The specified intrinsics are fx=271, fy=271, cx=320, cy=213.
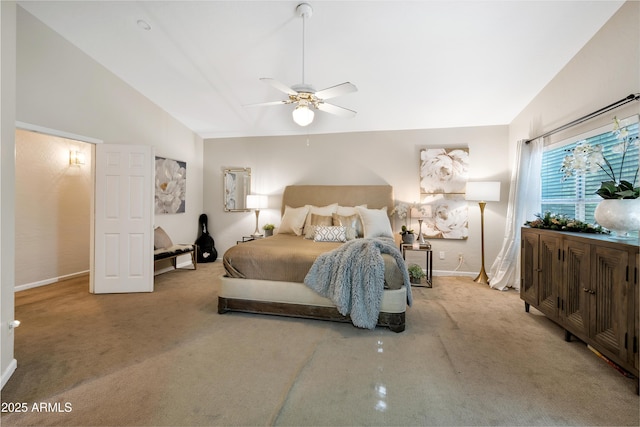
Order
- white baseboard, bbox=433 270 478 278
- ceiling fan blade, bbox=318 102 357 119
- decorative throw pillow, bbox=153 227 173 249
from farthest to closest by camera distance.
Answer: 1. white baseboard, bbox=433 270 478 278
2. decorative throw pillow, bbox=153 227 173 249
3. ceiling fan blade, bbox=318 102 357 119

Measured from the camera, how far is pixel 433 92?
147 inches

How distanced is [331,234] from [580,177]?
9.55ft

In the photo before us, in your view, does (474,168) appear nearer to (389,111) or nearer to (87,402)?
(389,111)

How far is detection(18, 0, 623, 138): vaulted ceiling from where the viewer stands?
256 cm

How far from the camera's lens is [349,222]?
4.04m

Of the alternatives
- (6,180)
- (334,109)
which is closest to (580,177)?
(334,109)

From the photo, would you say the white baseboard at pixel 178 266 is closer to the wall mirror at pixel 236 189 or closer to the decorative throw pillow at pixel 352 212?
the wall mirror at pixel 236 189

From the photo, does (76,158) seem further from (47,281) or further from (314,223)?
(314,223)

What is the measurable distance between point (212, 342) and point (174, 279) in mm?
2373

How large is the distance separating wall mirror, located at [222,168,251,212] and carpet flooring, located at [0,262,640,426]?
277 cm

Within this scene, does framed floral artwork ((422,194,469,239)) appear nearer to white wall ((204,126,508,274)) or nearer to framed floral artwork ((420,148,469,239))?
framed floral artwork ((420,148,469,239))

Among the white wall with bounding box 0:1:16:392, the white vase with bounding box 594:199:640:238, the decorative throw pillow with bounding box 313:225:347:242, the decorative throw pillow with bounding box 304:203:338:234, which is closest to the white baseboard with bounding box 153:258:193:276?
the decorative throw pillow with bounding box 304:203:338:234

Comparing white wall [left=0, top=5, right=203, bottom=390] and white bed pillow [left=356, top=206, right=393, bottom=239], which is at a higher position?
white wall [left=0, top=5, right=203, bottom=390]

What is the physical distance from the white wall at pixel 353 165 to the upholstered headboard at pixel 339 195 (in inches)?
7.1
